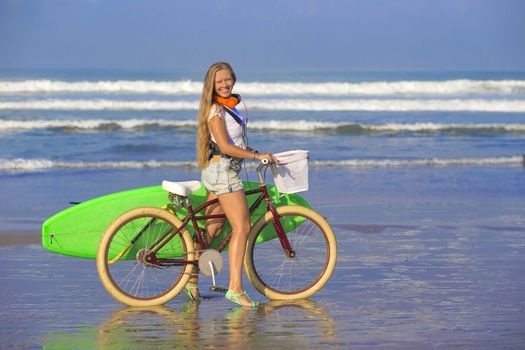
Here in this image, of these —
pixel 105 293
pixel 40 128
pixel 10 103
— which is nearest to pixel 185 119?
pixel 40 128

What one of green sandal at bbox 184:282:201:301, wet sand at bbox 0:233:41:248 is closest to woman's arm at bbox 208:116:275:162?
green sandal at bbox 184:282:201:301

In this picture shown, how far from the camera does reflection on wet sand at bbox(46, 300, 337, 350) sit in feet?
16.2

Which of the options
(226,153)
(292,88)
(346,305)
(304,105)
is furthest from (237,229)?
(292,88)

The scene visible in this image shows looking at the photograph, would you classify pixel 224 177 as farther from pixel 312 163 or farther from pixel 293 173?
pixel 312 163

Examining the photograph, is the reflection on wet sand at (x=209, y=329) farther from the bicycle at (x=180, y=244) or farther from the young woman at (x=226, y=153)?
the young woman at (x=226, y=153)

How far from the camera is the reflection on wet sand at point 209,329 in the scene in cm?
494

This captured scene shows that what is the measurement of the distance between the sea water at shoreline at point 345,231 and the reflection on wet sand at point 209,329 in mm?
12

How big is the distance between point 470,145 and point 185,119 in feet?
32.5

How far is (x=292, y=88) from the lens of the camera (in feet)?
136

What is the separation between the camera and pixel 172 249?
5973 mm

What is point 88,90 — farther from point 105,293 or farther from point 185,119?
point 105,293

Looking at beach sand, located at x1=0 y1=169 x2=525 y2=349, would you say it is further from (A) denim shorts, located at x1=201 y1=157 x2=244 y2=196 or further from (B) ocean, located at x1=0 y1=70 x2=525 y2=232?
(B) ocean, located at x1=0 y1=70 x2=525 y2=232

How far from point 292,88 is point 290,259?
35500 mm

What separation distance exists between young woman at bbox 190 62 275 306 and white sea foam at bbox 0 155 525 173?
9.13m
